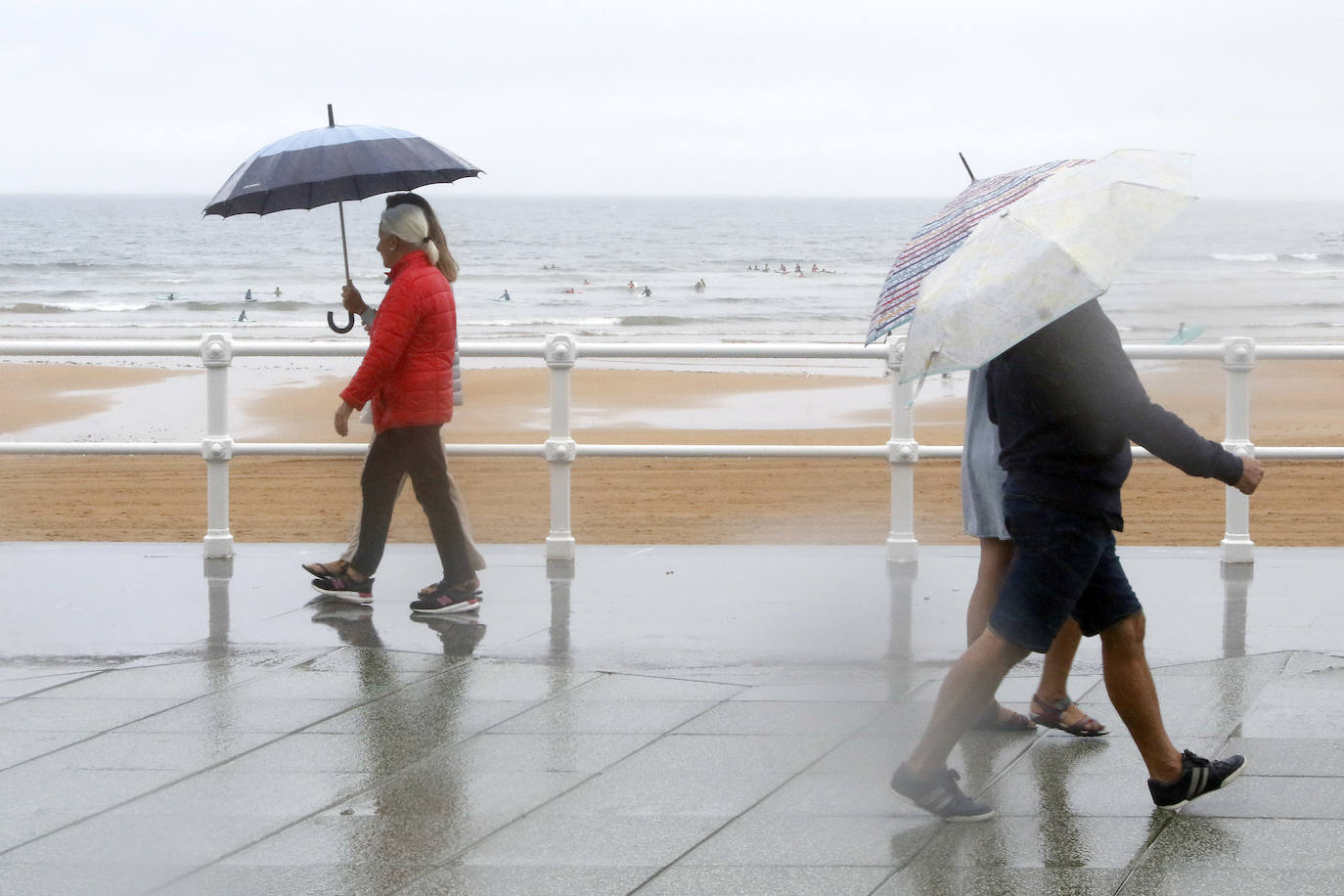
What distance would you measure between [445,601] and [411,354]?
1.11 meters

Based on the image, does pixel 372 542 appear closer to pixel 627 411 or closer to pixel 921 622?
pixel 921 622

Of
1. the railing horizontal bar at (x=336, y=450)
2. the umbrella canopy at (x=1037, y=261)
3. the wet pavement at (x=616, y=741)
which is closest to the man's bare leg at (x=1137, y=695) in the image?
the wet pavement at (x=616, y=741)

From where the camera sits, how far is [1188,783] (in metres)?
4.41

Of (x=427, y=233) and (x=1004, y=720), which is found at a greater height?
(x=427, y=233)

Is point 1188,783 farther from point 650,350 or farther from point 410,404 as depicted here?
point 650,350

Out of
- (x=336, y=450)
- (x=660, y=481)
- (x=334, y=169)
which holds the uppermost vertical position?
(x=334, y=169)

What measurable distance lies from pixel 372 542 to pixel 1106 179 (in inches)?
172

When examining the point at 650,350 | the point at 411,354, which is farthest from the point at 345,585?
the point at 650,350

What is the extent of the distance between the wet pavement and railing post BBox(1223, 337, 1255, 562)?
206mm

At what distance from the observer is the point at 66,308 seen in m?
46.4

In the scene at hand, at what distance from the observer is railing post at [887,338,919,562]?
8.51m

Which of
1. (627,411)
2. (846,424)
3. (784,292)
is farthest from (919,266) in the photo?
(784,292)

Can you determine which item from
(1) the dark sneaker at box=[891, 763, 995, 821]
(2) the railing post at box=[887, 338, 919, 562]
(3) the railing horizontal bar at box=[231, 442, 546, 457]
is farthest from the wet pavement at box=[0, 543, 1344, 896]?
(3) the railing horizontal bar at box=[231, 442, 546, 457]

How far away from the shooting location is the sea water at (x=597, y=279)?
4289 mm
